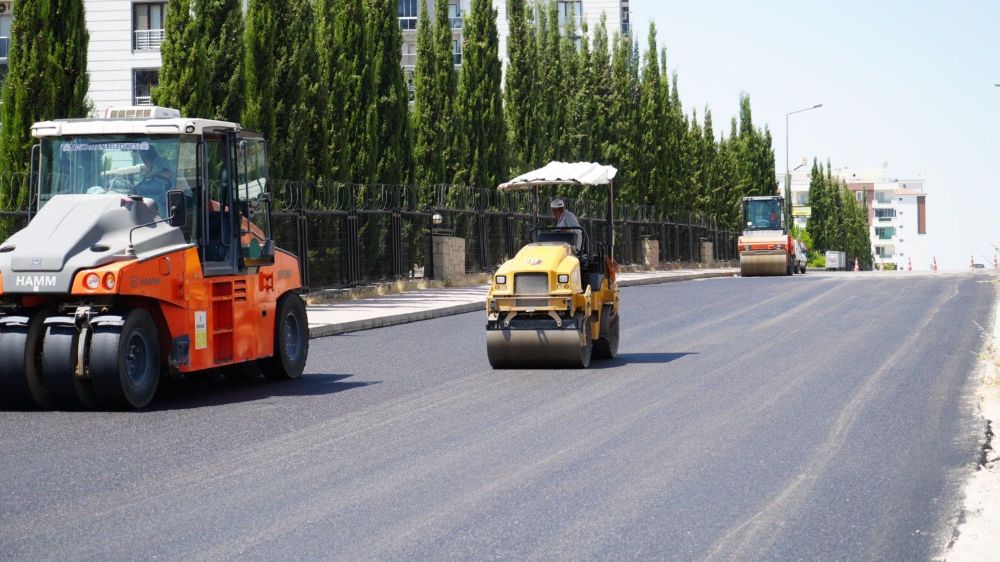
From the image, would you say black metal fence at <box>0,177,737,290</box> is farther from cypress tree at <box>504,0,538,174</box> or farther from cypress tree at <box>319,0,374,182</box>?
cypress tree at <box>504,0,538,174</box>

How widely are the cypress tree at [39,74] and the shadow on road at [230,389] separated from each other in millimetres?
9268

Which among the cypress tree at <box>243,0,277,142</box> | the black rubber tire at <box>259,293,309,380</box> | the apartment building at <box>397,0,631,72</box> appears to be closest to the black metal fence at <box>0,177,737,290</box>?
the cypress tree at <box>243,0,277,142</box>

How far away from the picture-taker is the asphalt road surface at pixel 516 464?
7312mm

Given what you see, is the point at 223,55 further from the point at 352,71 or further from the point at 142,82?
the point at 142,82

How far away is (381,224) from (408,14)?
5165 cm

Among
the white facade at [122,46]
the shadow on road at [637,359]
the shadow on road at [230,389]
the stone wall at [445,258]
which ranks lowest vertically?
the shadow on road at [230,389]

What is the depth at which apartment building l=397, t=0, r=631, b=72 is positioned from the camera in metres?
81.5

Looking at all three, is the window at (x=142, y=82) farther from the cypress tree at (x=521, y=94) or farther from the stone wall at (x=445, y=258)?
the stone wall at (x=445, y=258)

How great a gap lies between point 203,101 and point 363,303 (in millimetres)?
5651

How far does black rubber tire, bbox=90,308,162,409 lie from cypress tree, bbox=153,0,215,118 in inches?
521

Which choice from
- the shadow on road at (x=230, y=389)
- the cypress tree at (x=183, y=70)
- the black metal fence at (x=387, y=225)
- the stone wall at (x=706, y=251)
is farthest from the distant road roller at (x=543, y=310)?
the stone wall at (x=706, y=251)

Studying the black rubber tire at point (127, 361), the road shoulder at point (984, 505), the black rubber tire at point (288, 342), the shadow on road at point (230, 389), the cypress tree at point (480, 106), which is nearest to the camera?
the road shoulder at point (984, 505)

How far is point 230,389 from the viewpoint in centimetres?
1508

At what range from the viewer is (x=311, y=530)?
7516 mm
